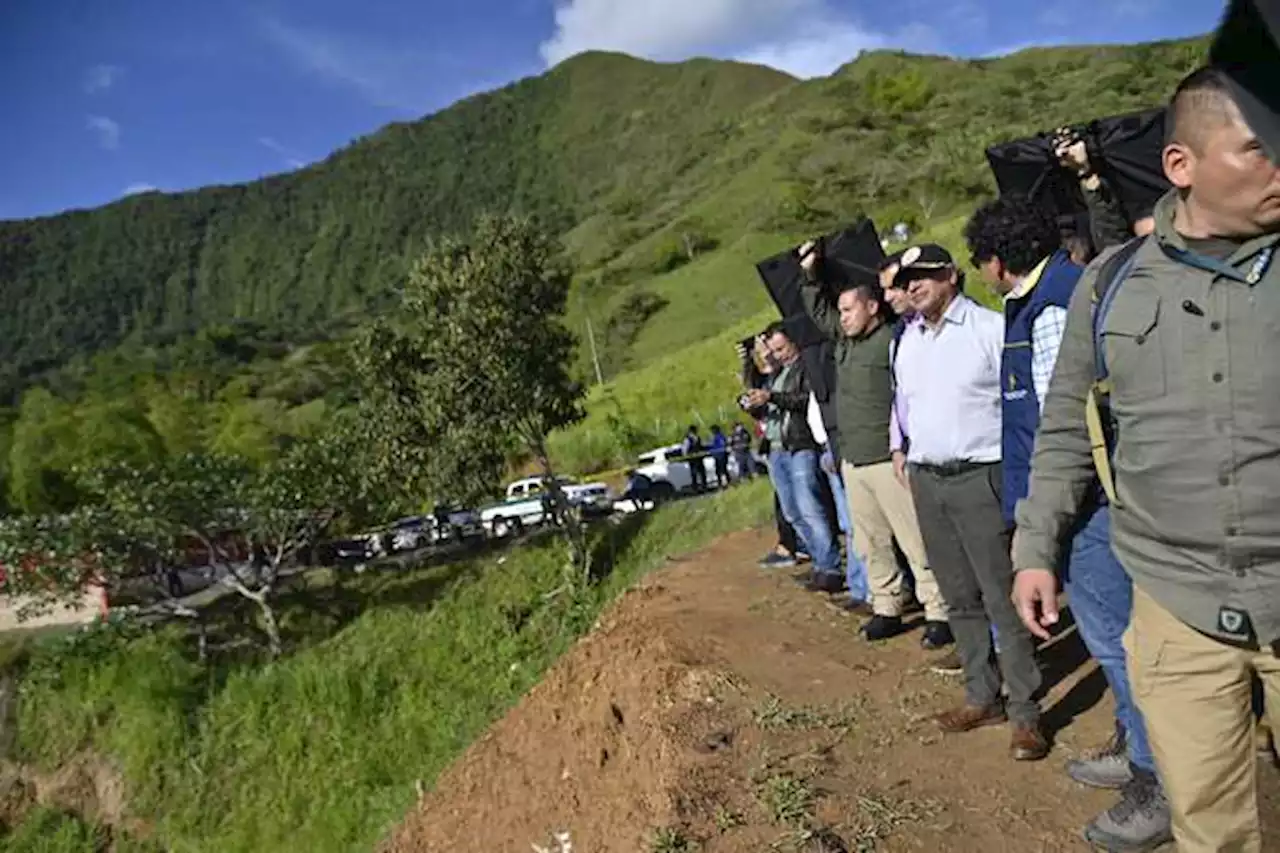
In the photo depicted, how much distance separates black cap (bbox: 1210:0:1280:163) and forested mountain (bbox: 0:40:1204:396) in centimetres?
4417

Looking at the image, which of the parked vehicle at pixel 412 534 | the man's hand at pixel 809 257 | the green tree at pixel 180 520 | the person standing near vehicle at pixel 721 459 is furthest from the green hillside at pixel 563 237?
the man's hand at pixel 809 257

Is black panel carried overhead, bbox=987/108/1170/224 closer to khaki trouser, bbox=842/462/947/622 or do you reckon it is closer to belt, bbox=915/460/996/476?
belt, bbox=915/460/996/476

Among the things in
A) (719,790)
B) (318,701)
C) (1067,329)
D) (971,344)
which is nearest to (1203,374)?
(1067,329)

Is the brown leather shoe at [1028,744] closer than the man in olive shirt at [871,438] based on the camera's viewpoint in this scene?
Yes

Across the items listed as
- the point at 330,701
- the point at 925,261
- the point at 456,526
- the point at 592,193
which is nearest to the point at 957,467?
the point at 925,261

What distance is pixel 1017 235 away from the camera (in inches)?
132

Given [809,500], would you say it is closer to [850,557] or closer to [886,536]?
[850,557]

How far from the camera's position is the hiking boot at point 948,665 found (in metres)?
4.68

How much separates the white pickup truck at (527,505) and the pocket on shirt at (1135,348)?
64.1 feet

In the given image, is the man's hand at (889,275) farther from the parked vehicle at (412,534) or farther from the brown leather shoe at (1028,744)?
the parked vehicle at (412,534)

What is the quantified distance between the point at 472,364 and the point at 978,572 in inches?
483

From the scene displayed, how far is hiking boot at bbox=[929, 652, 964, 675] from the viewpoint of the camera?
15.3 ft

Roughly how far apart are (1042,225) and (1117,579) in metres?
1.18

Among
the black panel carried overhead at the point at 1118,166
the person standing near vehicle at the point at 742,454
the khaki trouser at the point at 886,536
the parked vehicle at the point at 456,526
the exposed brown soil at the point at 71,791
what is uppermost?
the black panel carried overhead at the point at 1118,166
